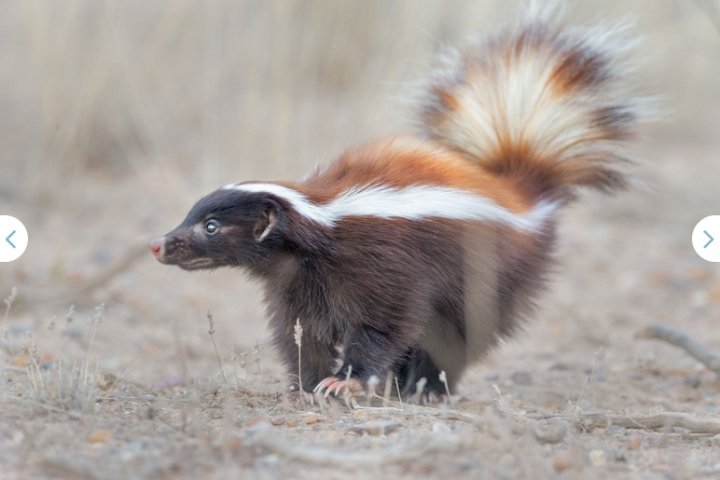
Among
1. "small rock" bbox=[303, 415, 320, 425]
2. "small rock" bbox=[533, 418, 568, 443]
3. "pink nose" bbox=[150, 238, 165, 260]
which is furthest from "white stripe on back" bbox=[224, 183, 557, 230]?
"small rock" bbox=[533, 418, 568, 443]

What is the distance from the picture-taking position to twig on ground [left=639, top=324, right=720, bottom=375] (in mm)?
6574

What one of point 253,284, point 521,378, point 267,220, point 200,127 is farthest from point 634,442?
point 200,127

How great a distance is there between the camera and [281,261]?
5.48 meters

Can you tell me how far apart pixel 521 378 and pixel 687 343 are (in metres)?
1.04

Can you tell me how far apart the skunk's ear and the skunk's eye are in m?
0.18

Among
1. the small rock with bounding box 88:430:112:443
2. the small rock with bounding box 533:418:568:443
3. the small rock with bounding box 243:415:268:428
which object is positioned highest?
the small rock with bounding box 533:418:568:443

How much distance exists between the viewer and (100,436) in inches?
169

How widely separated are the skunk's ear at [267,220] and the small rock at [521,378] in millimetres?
2199

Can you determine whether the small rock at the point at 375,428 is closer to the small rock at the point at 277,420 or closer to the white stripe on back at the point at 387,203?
the small rock at the point at 277,420

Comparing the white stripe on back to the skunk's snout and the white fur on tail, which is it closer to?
the skunk's snout

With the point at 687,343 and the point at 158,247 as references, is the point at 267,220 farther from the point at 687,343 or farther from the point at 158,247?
the point at 687,343

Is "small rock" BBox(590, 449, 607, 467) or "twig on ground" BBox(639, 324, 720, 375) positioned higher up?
"twig on ground" BBox(639, 324, 720, 375)

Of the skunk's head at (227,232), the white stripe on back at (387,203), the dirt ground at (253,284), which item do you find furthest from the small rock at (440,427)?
the skunk's head at (227,232)

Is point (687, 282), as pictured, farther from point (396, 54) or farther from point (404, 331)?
point (404, 331)
